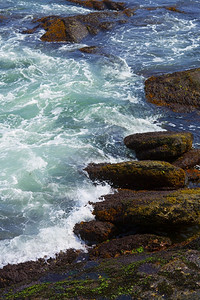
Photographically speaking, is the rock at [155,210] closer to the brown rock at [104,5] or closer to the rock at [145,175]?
the rock at [145,175]

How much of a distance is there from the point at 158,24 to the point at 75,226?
2252 centimetres

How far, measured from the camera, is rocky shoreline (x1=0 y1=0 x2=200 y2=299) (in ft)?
20.8

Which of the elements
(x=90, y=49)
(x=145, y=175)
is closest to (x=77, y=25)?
(x=90, y=49)

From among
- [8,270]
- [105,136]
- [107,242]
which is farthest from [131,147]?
[8,270]

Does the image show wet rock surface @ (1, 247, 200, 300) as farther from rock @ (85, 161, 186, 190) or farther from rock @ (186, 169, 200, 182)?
rock @ (186, 169, 200, 182)

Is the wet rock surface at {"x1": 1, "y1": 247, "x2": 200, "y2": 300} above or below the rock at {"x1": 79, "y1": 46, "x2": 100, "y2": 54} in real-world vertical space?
below

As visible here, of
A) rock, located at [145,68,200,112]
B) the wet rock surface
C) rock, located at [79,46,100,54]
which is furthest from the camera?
rock, located at [79,46,100,54]

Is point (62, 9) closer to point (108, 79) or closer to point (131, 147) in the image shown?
point (108, 79)

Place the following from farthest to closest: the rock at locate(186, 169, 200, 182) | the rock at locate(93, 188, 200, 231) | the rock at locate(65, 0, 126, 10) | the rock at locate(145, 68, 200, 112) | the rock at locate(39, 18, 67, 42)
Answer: the rock at locate(65, 0, 126, 10), the rock at locate(39, 18, 67, 42), the rock at locate(145, 68, 200, 112), the rock at locate(186, 169, 200, 182), the rock at locate(93, 188, 200, 231)

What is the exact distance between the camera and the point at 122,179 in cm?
1055

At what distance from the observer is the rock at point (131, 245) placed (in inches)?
322

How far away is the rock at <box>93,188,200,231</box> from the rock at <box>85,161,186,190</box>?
820 mm

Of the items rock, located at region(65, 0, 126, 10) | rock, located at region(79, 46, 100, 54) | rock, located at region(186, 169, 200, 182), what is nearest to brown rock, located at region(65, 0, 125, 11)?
rock, located at region(65, 0, 126, 10)

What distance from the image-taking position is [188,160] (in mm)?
11477
